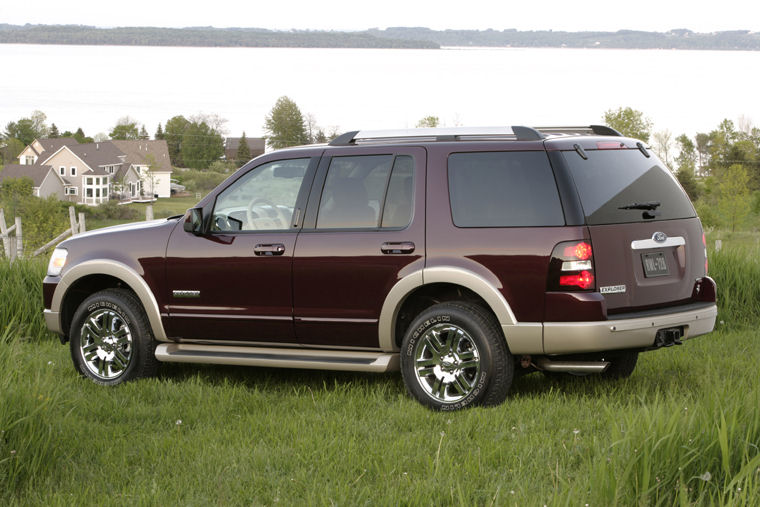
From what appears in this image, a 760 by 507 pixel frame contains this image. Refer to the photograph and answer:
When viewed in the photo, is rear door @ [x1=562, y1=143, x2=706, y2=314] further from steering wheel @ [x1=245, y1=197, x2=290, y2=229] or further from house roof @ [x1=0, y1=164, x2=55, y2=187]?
house roof @ [x1=0, y1=164, x2=55, y2=187]

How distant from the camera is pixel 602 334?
6297mm

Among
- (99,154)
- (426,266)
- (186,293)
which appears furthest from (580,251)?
(99,154)

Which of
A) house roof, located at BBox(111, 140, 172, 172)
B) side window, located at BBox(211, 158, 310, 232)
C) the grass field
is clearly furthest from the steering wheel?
house roof, located at BBox(111, 140, 172, 172)

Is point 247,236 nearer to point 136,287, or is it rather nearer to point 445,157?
point 136,287

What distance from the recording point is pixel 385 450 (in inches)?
225

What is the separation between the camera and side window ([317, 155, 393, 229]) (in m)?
7.07

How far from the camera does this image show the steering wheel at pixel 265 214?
746 cm

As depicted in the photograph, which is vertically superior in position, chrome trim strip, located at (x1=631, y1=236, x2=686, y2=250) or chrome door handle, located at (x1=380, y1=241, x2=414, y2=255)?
chrome trim strip, located at (x1=631, y1=236, x2=686, y2=250)

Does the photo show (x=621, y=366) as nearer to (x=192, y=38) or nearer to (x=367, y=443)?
(x=367, y=443)

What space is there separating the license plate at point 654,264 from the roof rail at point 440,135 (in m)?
1.05

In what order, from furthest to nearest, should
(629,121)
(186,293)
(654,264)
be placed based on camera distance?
(629,121) < (186,293) < (654,264)

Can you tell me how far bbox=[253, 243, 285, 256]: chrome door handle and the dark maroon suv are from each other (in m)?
0.01

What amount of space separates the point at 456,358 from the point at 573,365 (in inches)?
30.3

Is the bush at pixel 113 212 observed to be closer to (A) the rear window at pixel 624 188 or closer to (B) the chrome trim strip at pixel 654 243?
(A) the rear window at pixel 624 188
